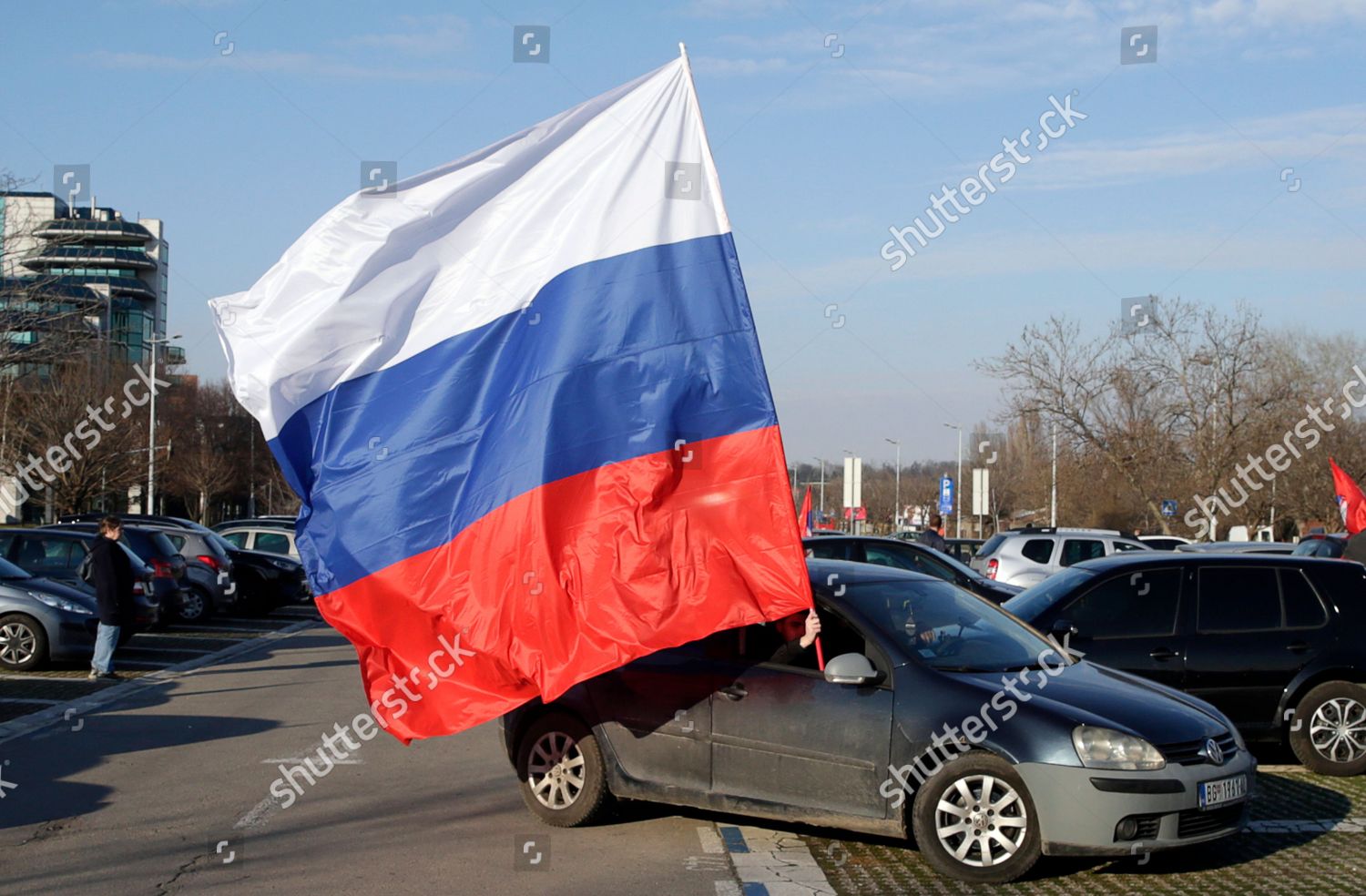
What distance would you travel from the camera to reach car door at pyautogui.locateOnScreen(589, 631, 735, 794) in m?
7.50

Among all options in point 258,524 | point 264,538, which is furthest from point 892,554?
point 258,524

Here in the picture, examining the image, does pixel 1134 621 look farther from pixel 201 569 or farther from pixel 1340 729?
pixel 201 569

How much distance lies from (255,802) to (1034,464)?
2176 inches

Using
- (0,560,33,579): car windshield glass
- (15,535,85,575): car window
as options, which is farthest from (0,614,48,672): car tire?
(15,535,85,575): car window

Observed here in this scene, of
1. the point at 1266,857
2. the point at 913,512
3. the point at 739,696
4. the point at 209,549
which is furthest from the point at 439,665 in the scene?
the point at 913,512

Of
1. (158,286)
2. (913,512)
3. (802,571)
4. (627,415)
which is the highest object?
(158,286)

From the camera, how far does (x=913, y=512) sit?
61.0 metres

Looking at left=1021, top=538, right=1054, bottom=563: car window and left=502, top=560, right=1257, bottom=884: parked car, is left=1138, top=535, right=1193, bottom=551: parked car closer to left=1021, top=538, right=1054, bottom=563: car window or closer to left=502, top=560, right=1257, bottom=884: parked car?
left=1021, top=538, right=1054, bottom=563: car window

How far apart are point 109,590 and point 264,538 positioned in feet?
47.1

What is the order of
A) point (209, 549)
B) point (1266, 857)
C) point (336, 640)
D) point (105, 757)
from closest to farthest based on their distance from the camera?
1. point (1266, 857)
2. point (105, 757)
3. point (336, 640)
4. point (209, 549)

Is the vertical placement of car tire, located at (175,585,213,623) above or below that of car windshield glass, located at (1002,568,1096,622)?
below

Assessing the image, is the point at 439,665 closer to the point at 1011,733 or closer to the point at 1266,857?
the point at 1011,733

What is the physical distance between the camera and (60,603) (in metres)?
15.8

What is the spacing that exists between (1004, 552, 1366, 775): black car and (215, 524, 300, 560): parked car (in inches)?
850
